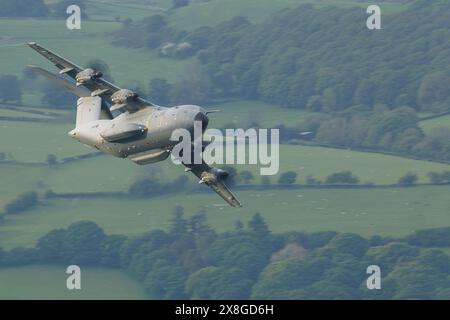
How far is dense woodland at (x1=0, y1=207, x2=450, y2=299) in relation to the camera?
606 feet

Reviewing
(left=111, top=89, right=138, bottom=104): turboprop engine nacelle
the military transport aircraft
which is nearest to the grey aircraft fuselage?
the military transport aircraft

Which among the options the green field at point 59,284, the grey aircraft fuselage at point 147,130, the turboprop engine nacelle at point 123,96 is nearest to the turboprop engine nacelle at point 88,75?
the turboprop engine nacelle at point 123,96

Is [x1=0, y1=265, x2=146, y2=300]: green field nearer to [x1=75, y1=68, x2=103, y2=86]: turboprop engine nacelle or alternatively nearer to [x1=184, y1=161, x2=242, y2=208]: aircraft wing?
[x1=184, y1=161, x2=242, y2=208]: aircraft wing

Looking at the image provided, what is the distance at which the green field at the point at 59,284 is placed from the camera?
165125 mm

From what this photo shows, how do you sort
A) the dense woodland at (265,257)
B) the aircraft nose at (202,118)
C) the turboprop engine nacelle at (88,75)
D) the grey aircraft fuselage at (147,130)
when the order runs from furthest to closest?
the dense woodland at (265,257) < the turboprop engine nacelle at (88,75) < the grey aircraft fuselage at (147,130) < the aircraft nose at (202,118)

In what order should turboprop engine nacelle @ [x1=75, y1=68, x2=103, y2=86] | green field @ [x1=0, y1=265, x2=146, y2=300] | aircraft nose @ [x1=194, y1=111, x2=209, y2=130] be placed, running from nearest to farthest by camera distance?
aircraft nose @ [x1=194, y1=111, x2=209, y2=130]
turboprop engine nacelle @ [x1=75, y1=68, x2=103, y2=86]
green field @ [x1=0, y1=265, x2=146, y2=300]

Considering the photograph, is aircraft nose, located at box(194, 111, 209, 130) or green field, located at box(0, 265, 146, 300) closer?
aircraft nose, located at box(194, 111, 209, 130)

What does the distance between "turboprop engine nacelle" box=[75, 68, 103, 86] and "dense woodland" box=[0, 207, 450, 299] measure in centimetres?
8721

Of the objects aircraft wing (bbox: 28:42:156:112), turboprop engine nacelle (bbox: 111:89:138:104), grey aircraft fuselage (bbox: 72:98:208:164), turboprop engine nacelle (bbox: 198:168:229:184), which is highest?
aircraft wing (bbox: 28:42:156:112)

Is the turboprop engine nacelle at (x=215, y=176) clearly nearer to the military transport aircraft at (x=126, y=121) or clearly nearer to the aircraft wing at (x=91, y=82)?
the military transport aircraft at (x=126, y=121)

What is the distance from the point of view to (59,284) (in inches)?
6698
